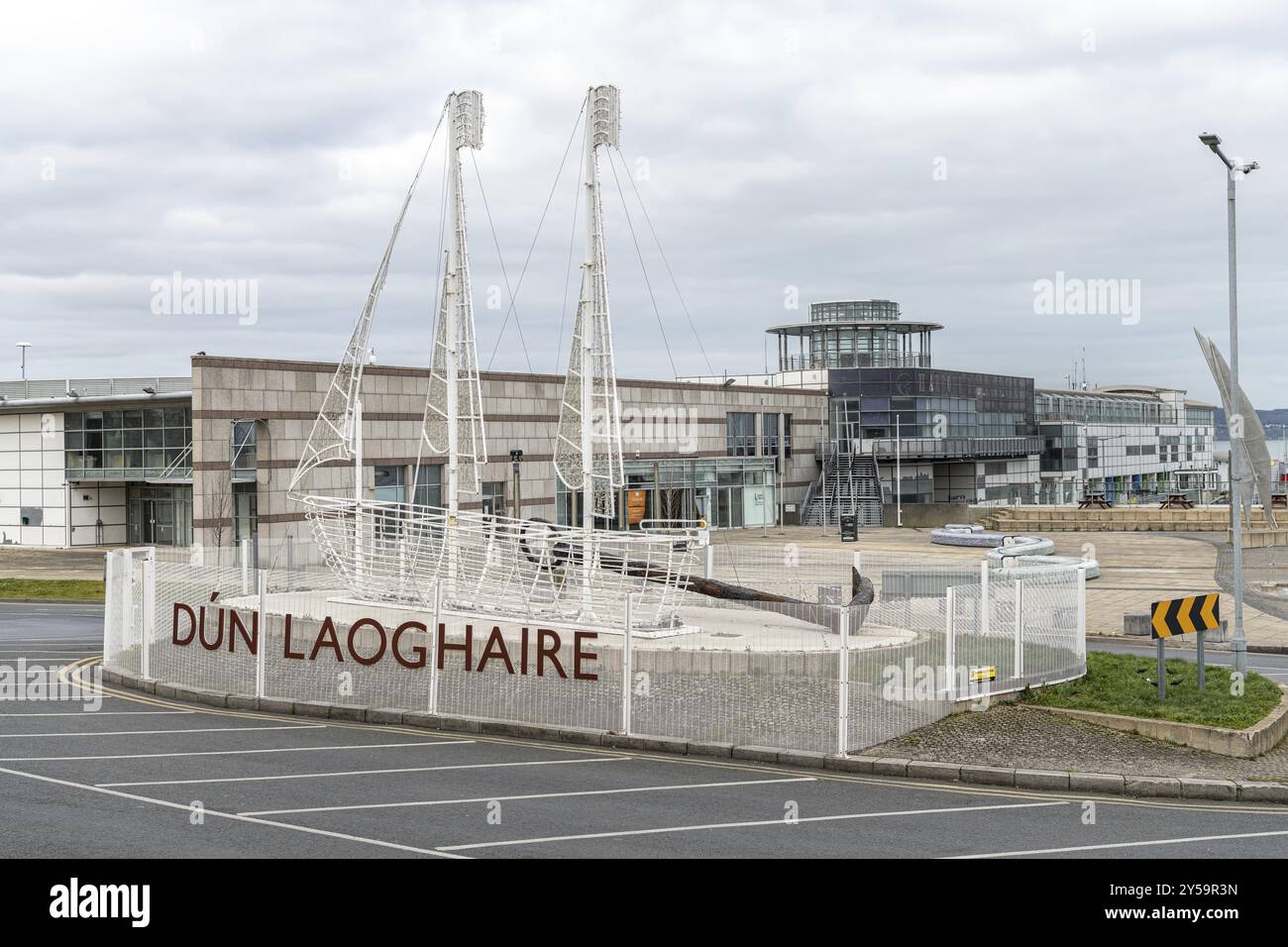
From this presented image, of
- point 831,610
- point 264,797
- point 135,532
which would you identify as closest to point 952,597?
point 831,610

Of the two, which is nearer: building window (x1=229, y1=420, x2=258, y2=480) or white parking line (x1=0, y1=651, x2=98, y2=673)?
white parking line (x1=0, y1=651, x2=98, y2=673)

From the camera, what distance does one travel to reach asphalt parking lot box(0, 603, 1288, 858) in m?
11.7

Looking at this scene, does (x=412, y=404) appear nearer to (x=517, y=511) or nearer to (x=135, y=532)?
(x=517, y=511)

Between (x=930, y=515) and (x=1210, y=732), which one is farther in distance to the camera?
(x=930, y=515)

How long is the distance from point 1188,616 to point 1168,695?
1.17 metres

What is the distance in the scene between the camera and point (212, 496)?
40969 mm

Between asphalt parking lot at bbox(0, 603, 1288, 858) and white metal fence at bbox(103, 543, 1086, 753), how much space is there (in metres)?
0.84

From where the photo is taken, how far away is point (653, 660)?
18141mm

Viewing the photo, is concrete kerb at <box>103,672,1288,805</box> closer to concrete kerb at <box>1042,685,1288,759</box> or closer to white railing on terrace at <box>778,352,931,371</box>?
concrete kerb at <box>1042,685,1288,759</box>

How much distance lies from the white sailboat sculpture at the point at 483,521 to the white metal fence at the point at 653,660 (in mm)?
1163

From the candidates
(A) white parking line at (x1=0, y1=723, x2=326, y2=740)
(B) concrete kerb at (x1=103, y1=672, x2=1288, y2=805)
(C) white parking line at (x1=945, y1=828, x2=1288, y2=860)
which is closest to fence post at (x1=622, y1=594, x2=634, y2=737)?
(B) concrete kerb at (x1=103, y1=672, x2=1288, y2=805)

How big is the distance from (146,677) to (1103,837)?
15.0m

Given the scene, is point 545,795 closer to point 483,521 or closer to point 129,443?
point 483,521

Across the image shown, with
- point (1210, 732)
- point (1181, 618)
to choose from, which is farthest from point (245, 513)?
point (1210, 732)
